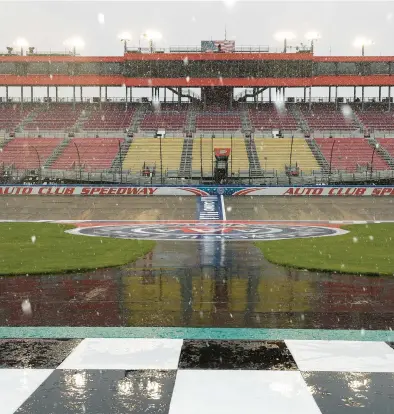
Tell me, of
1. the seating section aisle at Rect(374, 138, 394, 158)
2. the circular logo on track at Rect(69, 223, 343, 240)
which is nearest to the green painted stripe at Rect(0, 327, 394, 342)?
the circular logo on track at Rect(69, 223, 343, 240)

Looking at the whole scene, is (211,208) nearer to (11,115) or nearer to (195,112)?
(195,112)

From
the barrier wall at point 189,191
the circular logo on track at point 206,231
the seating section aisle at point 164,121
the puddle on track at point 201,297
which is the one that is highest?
the seating section aisle at point 164,121

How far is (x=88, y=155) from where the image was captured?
5875cm

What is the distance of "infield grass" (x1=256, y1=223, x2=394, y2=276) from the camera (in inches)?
498

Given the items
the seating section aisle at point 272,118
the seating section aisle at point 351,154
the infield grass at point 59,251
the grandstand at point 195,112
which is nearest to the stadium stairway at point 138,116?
the grandstand at point 195,112

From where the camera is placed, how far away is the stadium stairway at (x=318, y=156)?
55281 mm

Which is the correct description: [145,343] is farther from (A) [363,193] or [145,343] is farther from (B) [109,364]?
(A) [363,193]

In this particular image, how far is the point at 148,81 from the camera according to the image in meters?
70.9

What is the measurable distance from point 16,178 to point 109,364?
1865 inches

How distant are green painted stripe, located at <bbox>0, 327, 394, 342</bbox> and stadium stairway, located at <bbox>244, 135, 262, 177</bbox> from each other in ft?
152

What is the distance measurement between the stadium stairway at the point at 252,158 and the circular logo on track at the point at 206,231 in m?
28.3

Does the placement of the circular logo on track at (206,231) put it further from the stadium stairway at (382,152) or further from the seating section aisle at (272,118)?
the seating section aisle at (272,118)

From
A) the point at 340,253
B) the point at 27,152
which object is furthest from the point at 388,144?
the point at 340,253

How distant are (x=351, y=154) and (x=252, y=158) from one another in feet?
31.4
